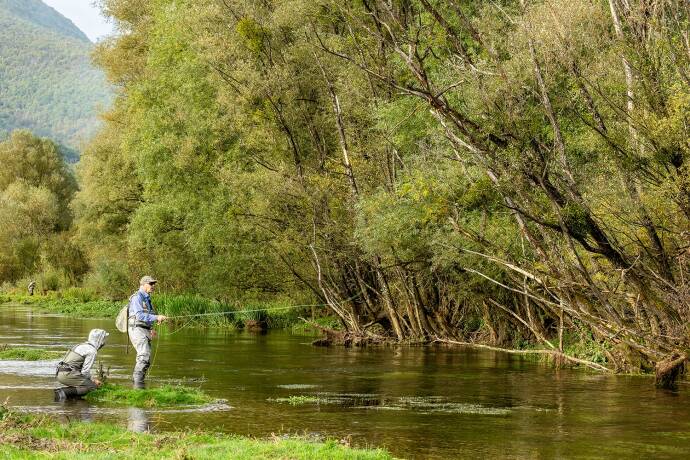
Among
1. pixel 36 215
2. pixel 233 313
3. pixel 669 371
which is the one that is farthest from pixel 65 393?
pixel 36 215

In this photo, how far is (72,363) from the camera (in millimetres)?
16719

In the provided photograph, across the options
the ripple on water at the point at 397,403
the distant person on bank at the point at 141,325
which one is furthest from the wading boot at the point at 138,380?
the ripple on water at the point at 397,403

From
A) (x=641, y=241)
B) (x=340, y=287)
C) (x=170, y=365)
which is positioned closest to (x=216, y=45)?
(x=340, y=287)

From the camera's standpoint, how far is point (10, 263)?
264 ft

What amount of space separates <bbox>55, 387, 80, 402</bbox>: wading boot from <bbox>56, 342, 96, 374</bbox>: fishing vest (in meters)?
0.31

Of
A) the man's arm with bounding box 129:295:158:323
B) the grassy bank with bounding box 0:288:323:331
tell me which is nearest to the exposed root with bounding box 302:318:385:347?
the grassy bank with bounding box 0:288:323:331

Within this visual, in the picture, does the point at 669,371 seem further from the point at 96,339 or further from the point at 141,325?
the point at 96,339

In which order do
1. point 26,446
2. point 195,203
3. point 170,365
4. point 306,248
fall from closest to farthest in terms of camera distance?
point 26,446 → point 170,365 → point 306,248 → point 195,203

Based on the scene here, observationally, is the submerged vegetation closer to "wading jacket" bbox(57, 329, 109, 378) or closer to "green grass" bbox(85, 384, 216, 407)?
"green grass" bbox(85, 384, 216, 407)

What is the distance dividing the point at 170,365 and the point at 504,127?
9808 mm

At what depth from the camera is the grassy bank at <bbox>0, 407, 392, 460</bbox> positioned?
1102 cm

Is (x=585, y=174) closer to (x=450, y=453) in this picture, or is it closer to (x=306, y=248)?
(x=450, y=453)

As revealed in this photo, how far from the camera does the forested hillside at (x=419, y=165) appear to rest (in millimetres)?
20156

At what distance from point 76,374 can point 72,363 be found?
0.19 m
